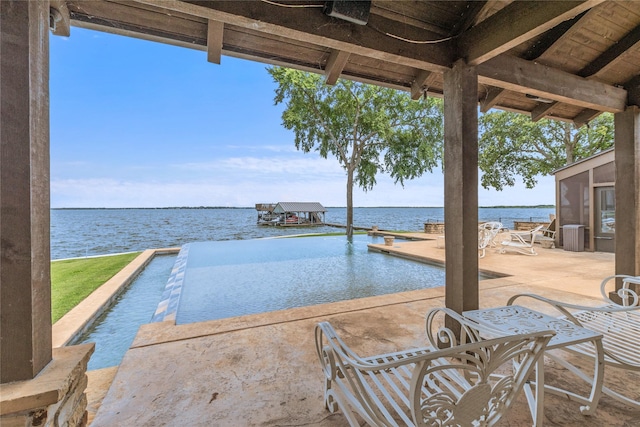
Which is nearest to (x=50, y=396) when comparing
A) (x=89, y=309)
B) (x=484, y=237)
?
(x=89, y=309)

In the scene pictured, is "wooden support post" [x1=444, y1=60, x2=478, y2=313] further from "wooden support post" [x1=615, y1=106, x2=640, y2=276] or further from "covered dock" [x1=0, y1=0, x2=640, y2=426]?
"wooden support post" [x1=615, y1=106, x2=640, y2=276]

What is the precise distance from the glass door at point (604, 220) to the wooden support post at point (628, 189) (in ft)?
18.2

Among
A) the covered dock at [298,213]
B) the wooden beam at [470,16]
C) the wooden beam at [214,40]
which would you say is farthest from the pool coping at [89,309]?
the covered dock at [298,213]

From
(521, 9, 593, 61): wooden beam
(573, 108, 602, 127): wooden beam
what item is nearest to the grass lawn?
(521, 9, 593, 61): wooden beam

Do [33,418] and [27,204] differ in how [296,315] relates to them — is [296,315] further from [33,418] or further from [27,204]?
[27,204]

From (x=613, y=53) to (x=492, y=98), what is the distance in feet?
3.54

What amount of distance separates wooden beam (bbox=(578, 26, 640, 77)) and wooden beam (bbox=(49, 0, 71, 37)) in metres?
4.63

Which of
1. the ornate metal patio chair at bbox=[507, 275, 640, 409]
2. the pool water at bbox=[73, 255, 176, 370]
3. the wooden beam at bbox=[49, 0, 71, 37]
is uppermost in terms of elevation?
the wooden beam at bbox=[49, 0, 71, 37]

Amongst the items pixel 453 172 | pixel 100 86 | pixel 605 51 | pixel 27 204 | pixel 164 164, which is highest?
pixel 100 86

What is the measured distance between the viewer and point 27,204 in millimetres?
1259

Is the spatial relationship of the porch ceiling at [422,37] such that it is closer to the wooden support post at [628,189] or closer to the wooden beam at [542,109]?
the wooden support post at [628,189]

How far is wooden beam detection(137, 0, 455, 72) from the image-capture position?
169 cm

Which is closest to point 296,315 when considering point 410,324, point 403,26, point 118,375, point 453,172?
point 410,324

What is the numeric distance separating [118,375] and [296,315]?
1.75m
